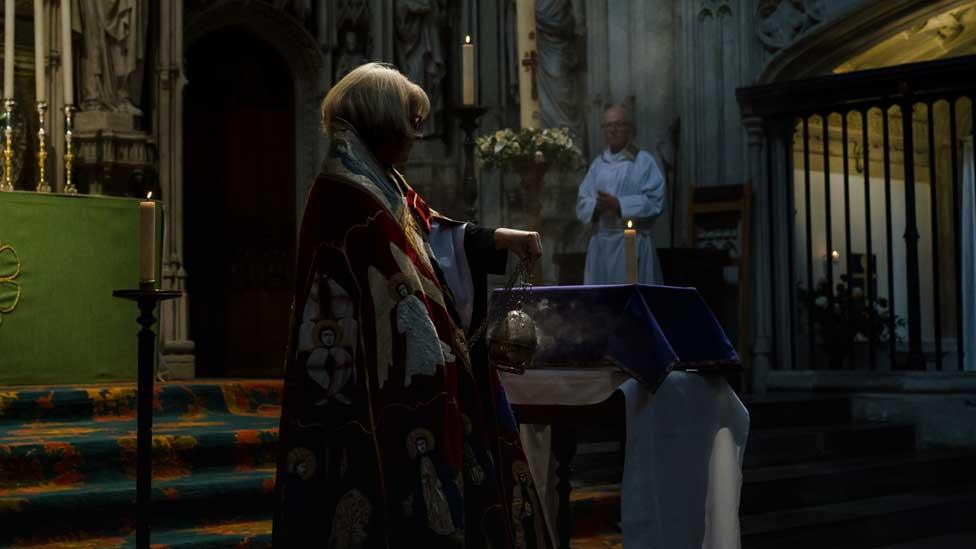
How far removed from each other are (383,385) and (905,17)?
21.5 ft

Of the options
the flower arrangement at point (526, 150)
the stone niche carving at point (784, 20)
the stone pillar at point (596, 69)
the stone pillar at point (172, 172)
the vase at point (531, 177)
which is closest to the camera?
the vase at point (531, 177)

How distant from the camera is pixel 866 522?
5.64 metres

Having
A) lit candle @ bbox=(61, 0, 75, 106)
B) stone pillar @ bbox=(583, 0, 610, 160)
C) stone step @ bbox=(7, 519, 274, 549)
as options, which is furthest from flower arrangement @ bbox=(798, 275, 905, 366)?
stone step @ bbox=(7, 519, 274, 549)

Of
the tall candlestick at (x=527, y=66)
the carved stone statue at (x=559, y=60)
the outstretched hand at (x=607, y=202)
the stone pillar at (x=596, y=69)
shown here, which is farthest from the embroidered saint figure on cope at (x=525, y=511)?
the carved stone statue at (x=559, y=60)

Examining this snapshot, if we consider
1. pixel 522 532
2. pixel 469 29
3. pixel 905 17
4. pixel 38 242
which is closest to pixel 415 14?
pixel 469 29

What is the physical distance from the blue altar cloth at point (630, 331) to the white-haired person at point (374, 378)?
103cm

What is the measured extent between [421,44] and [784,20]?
241cm

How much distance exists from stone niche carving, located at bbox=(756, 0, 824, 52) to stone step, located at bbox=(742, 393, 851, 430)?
2388mm

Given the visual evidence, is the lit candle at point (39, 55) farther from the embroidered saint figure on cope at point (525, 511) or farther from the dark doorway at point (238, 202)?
the embroidered saint figure on cope at point (525, 511)

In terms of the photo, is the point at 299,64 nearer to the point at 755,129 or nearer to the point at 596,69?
the point at 596,69

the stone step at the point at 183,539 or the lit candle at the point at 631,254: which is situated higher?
the lit candle at the point at 631,254

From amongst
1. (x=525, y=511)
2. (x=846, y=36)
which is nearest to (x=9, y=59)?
(x=525, y=511)

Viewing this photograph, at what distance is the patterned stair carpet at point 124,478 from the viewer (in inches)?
160

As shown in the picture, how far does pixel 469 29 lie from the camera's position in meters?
9.40
